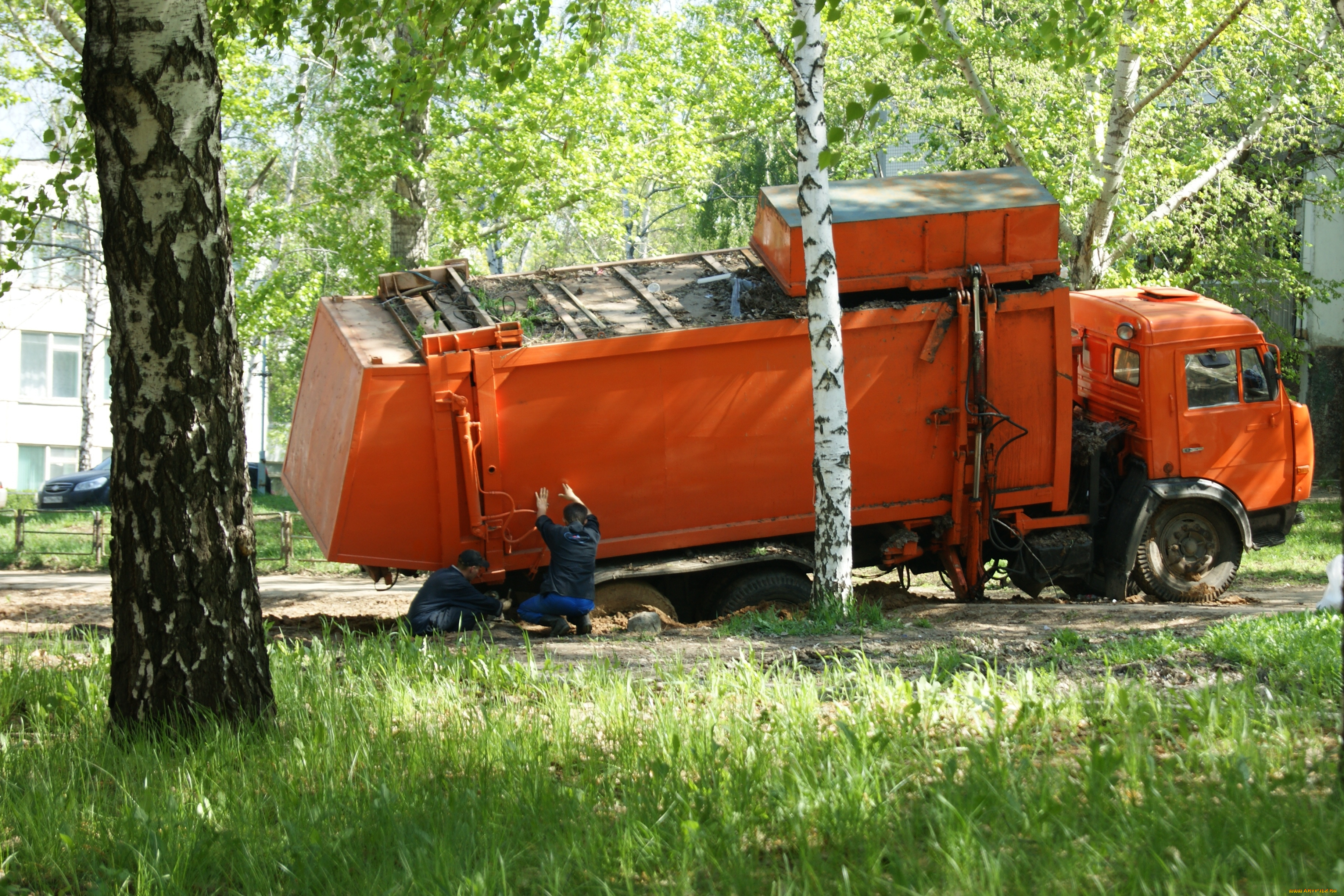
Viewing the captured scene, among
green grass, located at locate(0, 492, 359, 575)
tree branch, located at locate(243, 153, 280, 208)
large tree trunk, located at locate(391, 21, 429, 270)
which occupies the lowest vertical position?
green grass, located at locate(0, 492, 359, 575)

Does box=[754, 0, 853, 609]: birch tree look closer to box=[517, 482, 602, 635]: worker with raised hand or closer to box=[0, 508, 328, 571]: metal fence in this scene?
box=[517, 482, 602, 635]: worker with raised hand

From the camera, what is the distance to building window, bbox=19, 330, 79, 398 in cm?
3256

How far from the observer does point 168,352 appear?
4.16 m

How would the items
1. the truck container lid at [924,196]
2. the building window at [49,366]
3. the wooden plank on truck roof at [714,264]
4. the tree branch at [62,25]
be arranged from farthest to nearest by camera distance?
1. the building window at [49,366]
2. the tree branch at [62,25]
3. the wooden plank on truck roof at [714,264]
4. the truck container lid at [924,196]

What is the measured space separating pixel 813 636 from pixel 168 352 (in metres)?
4.09

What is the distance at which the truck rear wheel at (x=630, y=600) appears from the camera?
8359mm

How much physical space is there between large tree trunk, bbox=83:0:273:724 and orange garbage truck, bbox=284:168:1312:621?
3323 mm

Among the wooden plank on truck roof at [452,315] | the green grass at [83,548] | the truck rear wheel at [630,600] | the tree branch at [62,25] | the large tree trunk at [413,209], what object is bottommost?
the green grass at [83,548]

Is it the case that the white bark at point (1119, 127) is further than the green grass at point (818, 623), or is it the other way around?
the white bark at point (1119, 127)

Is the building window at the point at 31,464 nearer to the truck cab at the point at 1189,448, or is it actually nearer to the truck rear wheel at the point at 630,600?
the truck rear wheel at the point at 630,600

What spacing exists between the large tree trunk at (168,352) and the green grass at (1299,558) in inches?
382

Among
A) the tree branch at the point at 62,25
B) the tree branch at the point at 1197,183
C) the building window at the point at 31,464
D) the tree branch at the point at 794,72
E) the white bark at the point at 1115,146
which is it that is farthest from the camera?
the building window at the point at 31,464

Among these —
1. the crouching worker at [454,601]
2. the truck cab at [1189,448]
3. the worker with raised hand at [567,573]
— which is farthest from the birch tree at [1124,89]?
the crouching worker at [454,601]

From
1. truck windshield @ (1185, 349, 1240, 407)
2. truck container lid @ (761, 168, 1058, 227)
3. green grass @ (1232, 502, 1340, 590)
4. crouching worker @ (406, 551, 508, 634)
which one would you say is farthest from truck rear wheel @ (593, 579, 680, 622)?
green grass @ (1232, 502, 1340, 590)
